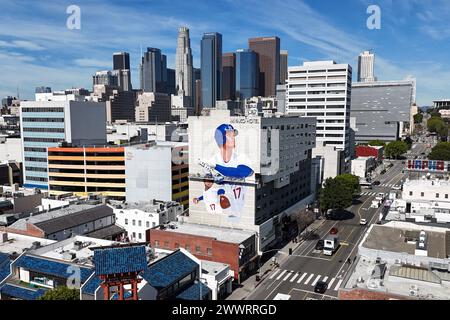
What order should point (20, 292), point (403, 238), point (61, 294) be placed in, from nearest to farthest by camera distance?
point (61, 294), point (20, 292), point (403, 238)

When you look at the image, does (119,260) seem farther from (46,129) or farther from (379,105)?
(379,105)

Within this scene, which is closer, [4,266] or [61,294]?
[61,294]

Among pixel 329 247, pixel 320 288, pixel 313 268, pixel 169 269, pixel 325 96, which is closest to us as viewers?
pixel 169 269

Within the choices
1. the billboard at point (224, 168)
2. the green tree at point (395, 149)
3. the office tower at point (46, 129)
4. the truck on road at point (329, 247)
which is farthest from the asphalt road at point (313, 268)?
the green tree at point (395, 149)

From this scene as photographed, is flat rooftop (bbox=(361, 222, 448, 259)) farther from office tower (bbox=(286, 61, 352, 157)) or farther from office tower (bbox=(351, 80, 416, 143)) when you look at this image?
office tower (bbox=(351, 80, 416, 143))

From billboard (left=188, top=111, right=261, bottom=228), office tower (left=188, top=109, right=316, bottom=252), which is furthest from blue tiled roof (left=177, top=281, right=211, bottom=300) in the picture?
billboard (left=188, top=111, right=261, bottom=228)

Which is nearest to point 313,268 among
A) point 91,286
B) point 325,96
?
point 91,286

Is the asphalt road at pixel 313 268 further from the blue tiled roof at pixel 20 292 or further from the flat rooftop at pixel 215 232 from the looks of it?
the blue tiled roof at pixel 20 292
